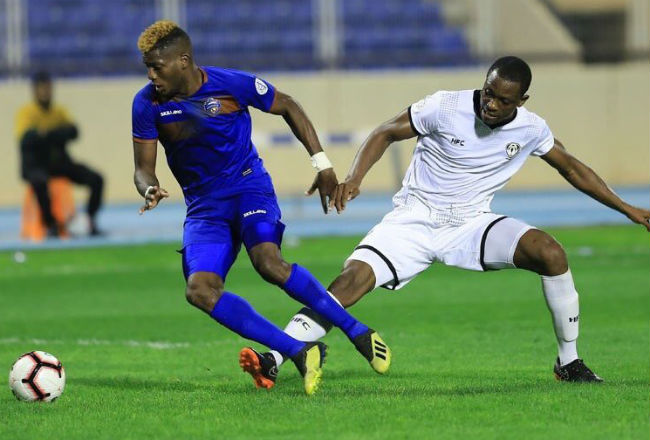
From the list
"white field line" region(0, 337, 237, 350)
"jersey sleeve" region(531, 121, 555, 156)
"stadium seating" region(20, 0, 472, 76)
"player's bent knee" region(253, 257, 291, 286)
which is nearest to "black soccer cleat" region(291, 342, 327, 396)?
"player's bent knee" region(253, 257, 291, 286)

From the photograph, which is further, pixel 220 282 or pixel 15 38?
pixel 15 38

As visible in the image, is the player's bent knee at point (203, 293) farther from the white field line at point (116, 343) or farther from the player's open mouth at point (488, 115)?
the white field line at point (116, 343)

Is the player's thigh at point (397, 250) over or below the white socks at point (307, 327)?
over

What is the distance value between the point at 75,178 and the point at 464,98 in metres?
11.3

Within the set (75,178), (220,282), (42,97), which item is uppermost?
(220,282)

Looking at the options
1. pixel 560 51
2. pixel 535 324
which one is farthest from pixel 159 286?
pixel 560 51

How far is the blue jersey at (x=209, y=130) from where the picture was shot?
6.55 meters

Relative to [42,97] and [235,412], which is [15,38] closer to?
[42,97]

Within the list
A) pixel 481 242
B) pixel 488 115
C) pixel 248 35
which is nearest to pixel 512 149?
pixel 488 115

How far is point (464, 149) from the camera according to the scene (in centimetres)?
686

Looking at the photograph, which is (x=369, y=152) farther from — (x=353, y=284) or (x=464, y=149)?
(x=353, y=284)

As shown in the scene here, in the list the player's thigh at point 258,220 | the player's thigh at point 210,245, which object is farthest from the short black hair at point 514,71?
the player's thigh at point 210,245

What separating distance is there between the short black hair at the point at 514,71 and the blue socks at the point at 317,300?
1.39 m

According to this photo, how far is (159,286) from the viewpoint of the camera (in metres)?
12.7
